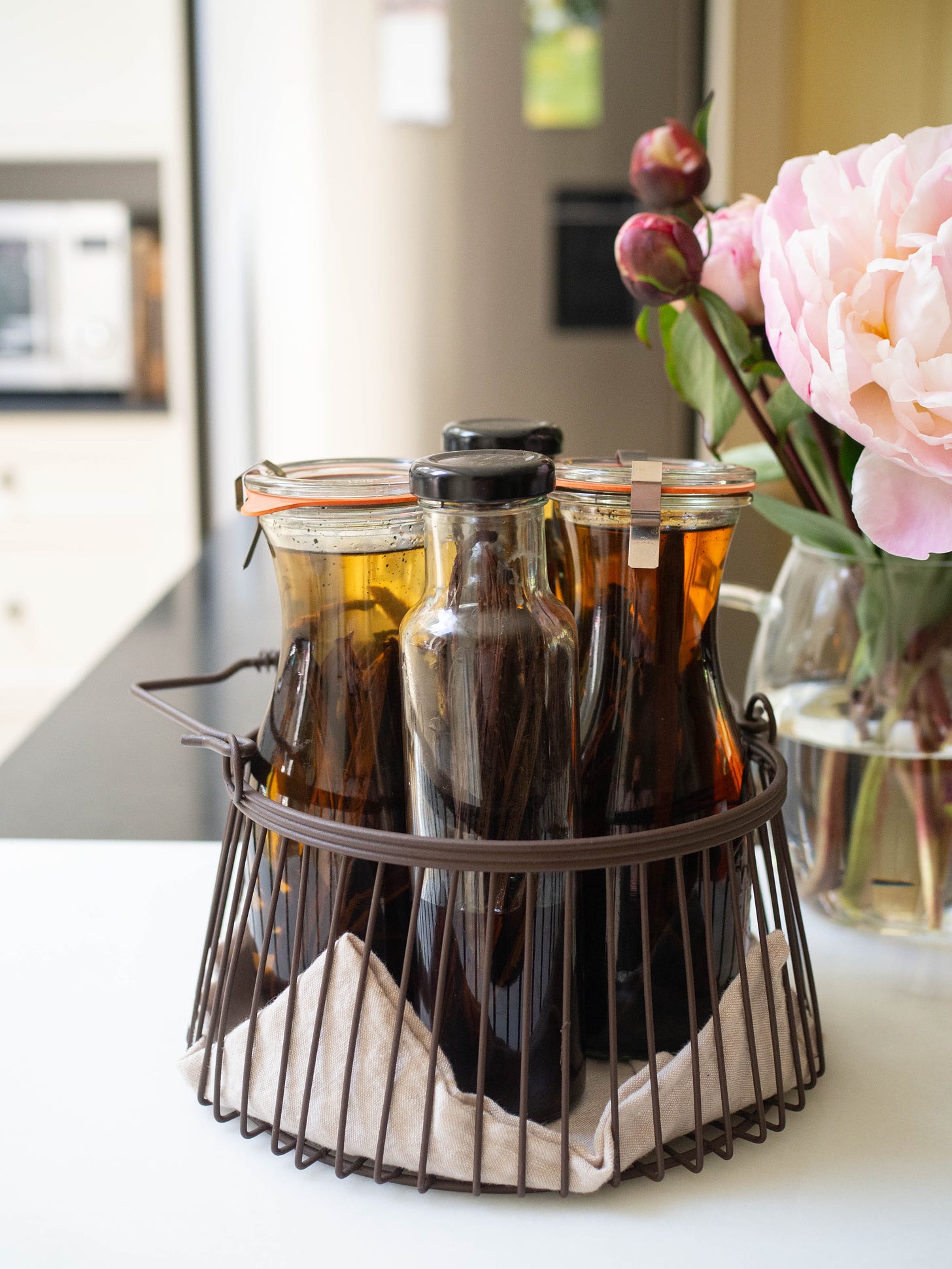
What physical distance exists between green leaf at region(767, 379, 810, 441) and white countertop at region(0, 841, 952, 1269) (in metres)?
0.23

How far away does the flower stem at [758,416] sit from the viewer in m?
0.45

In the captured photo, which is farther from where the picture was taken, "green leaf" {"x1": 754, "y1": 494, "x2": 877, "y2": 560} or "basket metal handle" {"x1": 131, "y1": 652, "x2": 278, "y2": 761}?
"green leaf" {"x1": 754, "y1": 494, "x2": 877, "y2": 560}

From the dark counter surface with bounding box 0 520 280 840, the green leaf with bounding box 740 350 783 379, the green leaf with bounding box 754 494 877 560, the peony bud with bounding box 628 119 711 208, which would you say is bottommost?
the dark counter surface with bounding box 0 520 280 840

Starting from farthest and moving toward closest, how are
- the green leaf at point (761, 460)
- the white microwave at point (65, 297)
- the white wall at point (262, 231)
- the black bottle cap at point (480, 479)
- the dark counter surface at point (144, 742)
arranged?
the white microwave at point (65, 297) → the white wall at point (262, 231) → the dark counter surface at point (144, 742) → the green leaf at point (761, 460) → the black bottle cap at point (480, 479)

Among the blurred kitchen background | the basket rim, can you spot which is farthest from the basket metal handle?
the blurred kitchen background

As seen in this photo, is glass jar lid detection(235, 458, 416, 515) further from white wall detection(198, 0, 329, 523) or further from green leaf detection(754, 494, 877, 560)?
white wall detection(198, 0, 329, 523)

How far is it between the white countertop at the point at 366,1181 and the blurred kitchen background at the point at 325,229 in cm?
193

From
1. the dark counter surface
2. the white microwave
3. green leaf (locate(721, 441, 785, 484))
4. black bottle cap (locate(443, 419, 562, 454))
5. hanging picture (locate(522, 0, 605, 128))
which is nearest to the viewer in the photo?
black bottle cap (locate(443, 419, 562, 454))

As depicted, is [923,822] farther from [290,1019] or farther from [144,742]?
[144,742]

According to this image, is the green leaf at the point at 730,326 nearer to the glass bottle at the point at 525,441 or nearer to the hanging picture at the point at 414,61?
the glass bottle at the point at 525,441

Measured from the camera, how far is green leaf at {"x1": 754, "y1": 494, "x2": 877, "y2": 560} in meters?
0.51

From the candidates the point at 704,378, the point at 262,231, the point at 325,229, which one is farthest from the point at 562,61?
the point at 704,378

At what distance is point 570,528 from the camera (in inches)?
17.8

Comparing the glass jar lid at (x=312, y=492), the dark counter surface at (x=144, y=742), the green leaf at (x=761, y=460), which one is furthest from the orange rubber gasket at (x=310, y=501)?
the dark counter surface at (x=144, y=742)
